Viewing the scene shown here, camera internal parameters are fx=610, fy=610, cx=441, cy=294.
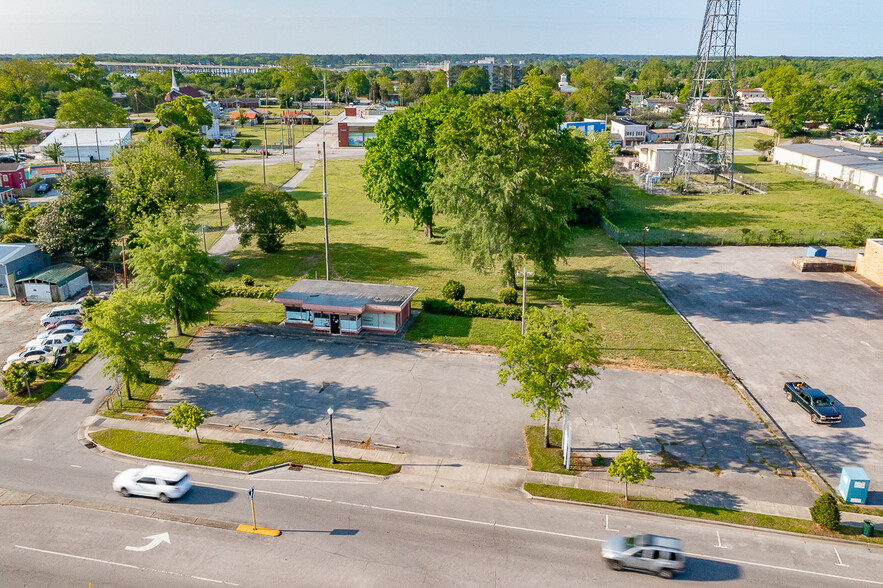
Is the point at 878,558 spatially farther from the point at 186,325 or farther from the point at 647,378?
the point at 186,325

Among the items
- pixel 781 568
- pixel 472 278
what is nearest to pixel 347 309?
pixel 472 278

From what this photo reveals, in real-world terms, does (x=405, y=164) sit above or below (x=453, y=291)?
above

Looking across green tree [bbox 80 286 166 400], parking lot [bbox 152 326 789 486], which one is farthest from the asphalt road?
green tree [bbox 80 286 166 400]

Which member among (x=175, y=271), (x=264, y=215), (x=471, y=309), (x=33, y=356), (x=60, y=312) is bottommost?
(x=33, y=356)

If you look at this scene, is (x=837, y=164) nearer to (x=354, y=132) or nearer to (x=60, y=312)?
(x=354, y=132)

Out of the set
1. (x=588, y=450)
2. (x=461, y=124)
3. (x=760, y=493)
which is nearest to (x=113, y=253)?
(x=461, y=124)

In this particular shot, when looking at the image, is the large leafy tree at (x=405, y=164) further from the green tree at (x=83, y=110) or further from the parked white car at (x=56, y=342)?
the green tree at (x=83, y=110)
